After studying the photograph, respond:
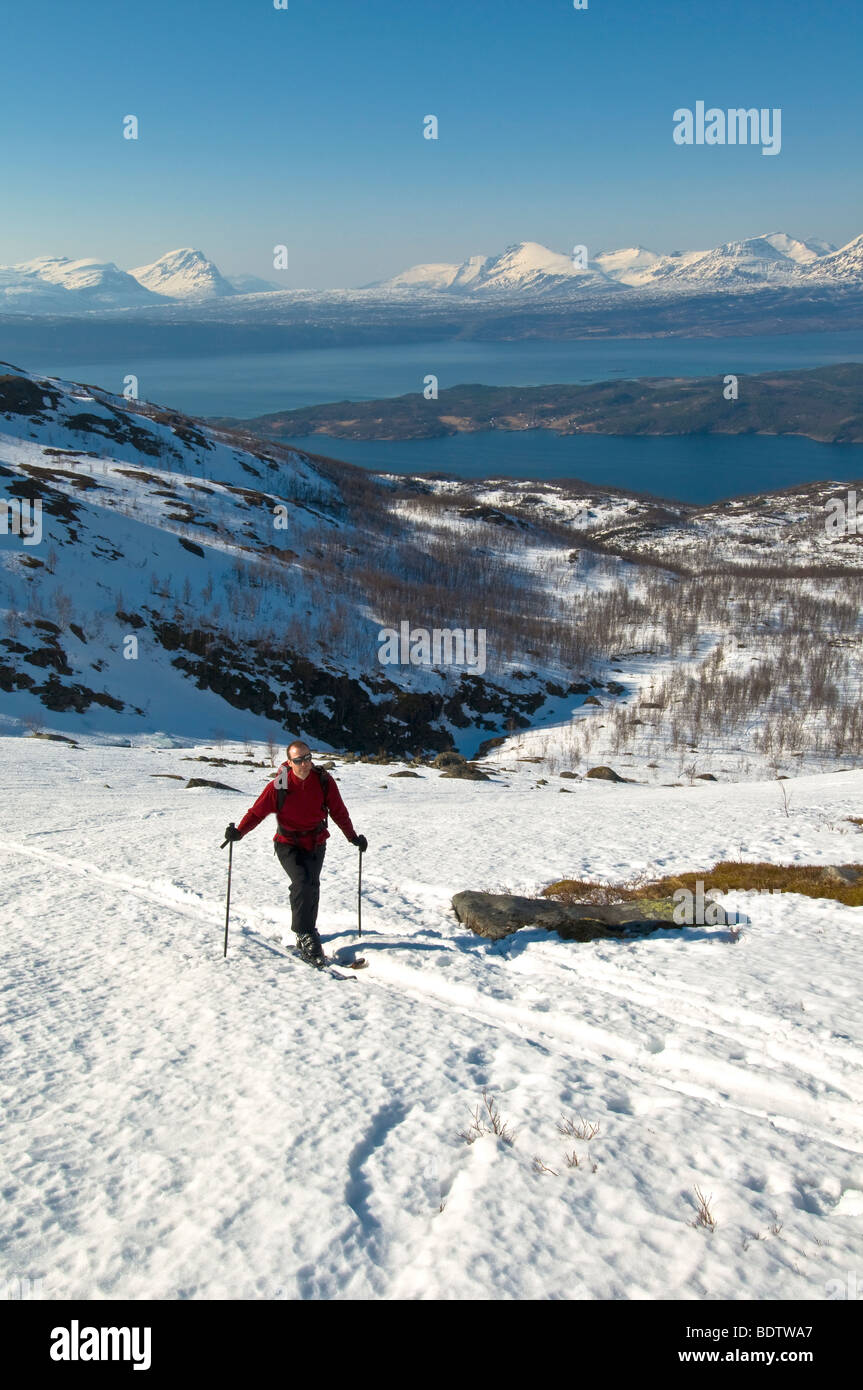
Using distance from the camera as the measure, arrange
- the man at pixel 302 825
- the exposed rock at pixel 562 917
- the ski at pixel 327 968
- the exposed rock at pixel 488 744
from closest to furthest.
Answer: the ski at pixel 327 968 → the man at pixel 302 825 → the exposed rock at pixel 562 917 → the exposed rock at pixel 488 744

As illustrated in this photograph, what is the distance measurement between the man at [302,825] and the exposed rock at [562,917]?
2.48 metres

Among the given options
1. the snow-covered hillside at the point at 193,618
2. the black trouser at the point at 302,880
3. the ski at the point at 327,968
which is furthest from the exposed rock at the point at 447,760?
the black trouser at the point at 302,880

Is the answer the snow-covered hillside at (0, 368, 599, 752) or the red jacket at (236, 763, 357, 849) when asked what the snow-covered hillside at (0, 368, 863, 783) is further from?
the red jacket at (236, 763, 357, 849)

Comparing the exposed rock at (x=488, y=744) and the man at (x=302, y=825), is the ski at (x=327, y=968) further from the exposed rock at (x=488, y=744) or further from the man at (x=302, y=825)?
the exposed rock at (x=488, y=744)

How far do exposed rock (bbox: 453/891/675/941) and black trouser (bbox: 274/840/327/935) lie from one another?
2573mm

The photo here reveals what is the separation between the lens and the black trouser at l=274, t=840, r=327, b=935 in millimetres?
9781

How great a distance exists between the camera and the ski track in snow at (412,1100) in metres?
4.75

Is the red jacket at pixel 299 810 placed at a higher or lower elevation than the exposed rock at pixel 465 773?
higher

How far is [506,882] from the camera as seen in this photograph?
13883mm

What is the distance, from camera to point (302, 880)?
9.80m

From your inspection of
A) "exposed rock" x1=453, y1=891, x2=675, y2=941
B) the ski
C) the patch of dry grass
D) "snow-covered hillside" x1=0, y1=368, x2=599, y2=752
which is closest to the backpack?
the ski

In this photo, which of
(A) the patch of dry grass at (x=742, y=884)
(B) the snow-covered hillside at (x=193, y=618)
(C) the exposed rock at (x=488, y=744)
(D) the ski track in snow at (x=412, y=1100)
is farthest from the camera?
(C) the exposed rock at (x=488, y=744)

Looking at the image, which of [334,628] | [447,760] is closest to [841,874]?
[447,760]
